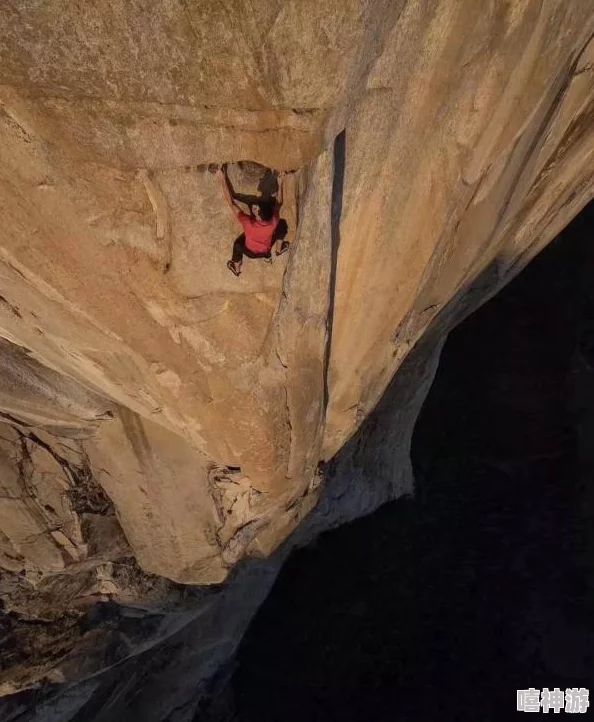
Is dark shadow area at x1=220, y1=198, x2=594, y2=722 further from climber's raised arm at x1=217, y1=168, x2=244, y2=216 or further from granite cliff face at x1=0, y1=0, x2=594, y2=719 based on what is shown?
climber's raised arm at x1=217, y1=168, x2=244, y2=216

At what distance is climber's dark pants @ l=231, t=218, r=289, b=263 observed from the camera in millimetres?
1415

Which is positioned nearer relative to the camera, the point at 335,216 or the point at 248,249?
the point at 248,249

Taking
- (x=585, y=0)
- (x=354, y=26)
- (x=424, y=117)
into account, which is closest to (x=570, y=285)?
(x=585, y=0)

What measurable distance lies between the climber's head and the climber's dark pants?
35mm

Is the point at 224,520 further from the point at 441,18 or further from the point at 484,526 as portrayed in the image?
the point at 484,526

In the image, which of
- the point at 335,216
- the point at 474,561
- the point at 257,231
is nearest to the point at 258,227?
the point at 257,231

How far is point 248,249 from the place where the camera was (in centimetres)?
145

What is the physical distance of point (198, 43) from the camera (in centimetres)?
111

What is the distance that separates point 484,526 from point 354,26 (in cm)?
356

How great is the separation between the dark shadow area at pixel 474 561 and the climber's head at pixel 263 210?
Answer: 3014 millimetres

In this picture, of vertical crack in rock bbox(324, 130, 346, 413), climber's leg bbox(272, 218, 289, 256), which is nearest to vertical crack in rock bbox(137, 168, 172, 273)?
climber's leg bbox(272, 218, 289, 256)

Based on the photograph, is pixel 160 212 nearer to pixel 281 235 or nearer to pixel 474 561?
pixel 281 235

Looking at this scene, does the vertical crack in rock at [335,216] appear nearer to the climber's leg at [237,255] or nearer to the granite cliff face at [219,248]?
the granite cliff face at [219,248]

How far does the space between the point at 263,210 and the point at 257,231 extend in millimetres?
45
